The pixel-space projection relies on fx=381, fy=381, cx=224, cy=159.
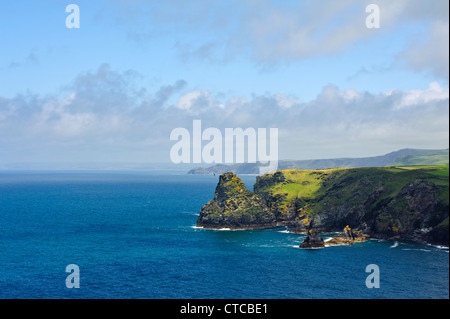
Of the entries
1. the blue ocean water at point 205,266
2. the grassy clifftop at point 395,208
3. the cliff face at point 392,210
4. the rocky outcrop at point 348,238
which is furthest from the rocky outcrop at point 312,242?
the grassy clifftop at point 395,208

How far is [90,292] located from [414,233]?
130m

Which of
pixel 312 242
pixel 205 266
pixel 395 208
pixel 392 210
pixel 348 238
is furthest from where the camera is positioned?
pixel 392 210

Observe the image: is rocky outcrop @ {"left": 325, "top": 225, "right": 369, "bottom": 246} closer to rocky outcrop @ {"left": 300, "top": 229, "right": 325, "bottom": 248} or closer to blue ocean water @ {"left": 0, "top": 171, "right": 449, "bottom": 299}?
blue ocean water @ {"left": 0, "top": 171, "right": 449, "bottom": 299}

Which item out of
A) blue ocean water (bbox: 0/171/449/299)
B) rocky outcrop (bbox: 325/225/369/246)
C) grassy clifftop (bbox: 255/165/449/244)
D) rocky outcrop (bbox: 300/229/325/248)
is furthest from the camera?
rocky outcrop (bbox: 325/225/369/246)

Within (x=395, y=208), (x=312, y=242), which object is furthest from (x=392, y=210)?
(x=312, y=242)

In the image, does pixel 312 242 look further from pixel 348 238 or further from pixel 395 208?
pixel 395 208

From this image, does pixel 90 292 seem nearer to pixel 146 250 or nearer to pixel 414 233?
pixel 146 250

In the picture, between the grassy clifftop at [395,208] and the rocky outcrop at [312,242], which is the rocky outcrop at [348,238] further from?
the grassy clifftop at [395,208]

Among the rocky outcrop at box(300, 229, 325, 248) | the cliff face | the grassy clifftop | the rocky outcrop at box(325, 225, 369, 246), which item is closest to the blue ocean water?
→ the rocky outcrop at box(300, 229, 325, 248)

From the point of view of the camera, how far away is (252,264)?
124 metres

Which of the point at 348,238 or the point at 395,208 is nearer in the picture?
the point at 348,238

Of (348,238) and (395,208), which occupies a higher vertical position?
(395,208)

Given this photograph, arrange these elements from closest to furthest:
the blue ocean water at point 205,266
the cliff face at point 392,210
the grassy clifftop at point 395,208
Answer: the blue ocean water at point 205,266 → the grassy clifftop at point 395,208 → the cliff face at point 392,210
